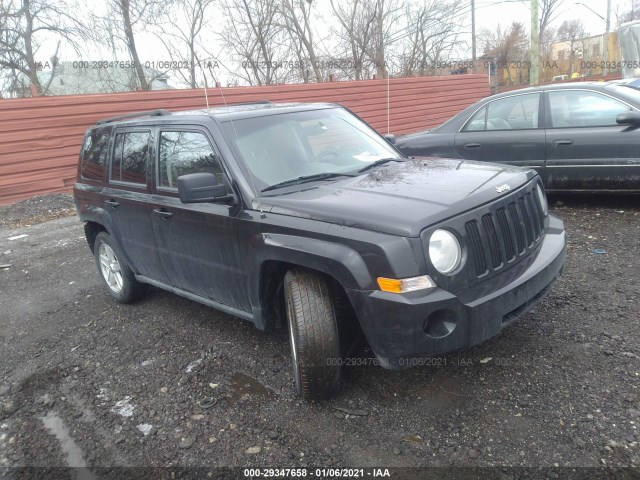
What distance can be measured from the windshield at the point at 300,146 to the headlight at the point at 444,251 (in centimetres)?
110

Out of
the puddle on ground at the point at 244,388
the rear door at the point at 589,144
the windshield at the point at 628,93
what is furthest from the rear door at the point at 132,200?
the windshield at the point at 628,93

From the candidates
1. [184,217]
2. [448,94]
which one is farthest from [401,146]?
[448,94]

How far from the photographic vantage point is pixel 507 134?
6.49 meters

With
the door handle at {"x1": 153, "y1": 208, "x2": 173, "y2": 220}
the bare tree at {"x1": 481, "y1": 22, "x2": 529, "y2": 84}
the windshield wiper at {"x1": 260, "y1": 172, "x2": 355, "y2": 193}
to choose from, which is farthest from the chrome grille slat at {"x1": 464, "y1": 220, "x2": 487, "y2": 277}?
the bare tree at {"x1": 481, "y1": 22, "x2": 529, "y2": 84}

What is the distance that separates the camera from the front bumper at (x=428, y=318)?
8.22ft

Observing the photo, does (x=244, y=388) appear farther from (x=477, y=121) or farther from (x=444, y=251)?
(x=477, y=121)

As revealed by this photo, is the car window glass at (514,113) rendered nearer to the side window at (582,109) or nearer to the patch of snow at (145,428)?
the side window at (582,109)

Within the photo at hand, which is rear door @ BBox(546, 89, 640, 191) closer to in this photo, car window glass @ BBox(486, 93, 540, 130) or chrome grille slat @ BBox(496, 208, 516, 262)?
car window glass @ BBox(486, 93, 540, 130)

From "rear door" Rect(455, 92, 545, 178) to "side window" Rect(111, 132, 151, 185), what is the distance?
4339 mm

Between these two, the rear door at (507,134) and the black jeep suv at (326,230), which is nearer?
the black jeep suv at (326,230)

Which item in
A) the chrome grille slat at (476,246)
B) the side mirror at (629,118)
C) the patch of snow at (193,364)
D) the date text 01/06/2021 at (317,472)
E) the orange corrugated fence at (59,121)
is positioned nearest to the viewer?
the date text 01/06/2021 at (317,472)

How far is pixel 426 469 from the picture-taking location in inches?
95.9

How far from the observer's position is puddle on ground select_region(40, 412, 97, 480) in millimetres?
2701

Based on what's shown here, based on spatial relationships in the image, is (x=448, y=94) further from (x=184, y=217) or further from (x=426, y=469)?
(x=426, y=469)
